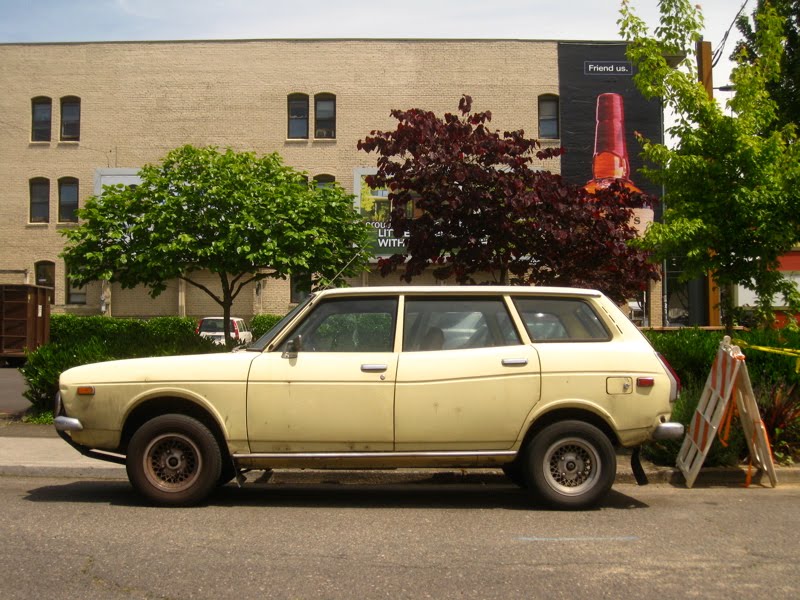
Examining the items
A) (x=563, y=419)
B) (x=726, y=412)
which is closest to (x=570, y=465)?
(x=563, y=419)

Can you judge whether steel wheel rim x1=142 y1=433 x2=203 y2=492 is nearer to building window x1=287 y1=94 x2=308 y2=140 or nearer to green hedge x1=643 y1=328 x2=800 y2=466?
green hedge x1=643 y1=328 x2=800 y2=466

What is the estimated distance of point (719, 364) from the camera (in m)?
7.99

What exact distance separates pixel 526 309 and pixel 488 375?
0.71 meters

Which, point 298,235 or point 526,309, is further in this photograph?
point 298,235

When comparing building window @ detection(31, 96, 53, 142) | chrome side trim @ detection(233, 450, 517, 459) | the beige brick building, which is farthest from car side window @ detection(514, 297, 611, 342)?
building window @ detection(31, 96, 53, 142)

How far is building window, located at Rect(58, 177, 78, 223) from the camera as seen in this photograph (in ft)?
113

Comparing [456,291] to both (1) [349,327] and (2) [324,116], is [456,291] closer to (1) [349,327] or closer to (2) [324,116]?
(1) [349,327]

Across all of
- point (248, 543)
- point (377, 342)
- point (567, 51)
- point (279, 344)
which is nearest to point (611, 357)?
point (377, 342)

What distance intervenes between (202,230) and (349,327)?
7.32m

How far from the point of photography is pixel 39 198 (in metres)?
34.8

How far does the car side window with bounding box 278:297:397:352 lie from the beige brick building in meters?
25.8

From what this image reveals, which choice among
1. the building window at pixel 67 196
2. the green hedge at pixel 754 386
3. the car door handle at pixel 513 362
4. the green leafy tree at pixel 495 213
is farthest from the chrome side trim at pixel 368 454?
the building window at pixel 67 196

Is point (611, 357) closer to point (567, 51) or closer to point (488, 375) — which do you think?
point (488, 375)

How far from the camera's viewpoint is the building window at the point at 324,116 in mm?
33844
